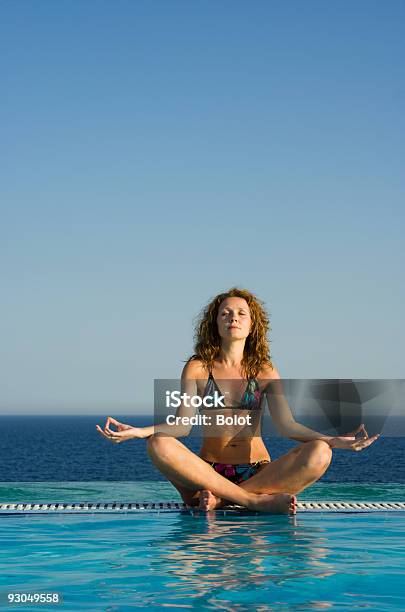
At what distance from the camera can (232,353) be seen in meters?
7.84

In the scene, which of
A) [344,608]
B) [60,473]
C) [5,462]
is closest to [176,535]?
[344,608]

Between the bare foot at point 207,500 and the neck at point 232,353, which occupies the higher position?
the neck at point 232,353

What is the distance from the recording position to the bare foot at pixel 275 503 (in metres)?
7.19

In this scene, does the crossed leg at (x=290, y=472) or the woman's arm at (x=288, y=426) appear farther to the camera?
the crossed leg at (x=290, y=472)

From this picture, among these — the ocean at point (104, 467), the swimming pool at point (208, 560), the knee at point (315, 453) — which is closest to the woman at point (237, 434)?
the knee at point (315, 453)

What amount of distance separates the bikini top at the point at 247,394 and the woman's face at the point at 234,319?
41 cm

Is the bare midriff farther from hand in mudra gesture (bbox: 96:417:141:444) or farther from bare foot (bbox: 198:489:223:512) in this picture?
hand in mudra gesture (bbox: 96:417:141:444)

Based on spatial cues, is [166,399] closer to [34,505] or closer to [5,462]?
[34,505]

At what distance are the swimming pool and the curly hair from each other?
4.77 ft

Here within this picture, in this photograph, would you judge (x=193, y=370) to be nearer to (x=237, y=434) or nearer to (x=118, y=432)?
(x=237, y=434)
